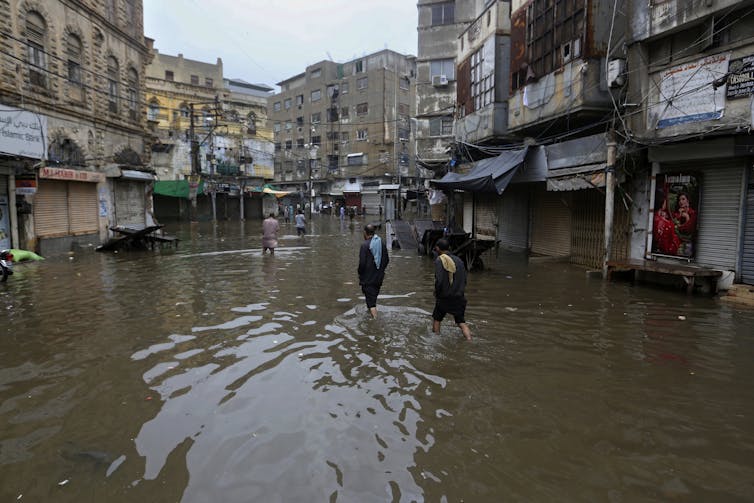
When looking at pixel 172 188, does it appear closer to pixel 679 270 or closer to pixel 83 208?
pixel 83 208

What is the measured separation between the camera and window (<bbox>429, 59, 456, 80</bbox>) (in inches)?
1332

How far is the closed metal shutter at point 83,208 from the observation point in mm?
20125

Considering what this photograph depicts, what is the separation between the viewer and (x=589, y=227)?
14.4 meters

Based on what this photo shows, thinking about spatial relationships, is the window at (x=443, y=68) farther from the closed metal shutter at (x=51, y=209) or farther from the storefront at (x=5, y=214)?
the storefront at (x=5, y=214)

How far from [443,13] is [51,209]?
27.8 m

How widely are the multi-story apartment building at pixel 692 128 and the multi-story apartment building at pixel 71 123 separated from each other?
1793 cm

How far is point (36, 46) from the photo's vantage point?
17.5 m

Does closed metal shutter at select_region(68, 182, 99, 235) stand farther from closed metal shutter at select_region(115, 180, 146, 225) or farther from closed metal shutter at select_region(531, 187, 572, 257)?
closed metal shutter at select_region(531, 187, 572, 257)

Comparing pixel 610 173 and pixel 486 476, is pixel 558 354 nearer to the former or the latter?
pixel 486 476

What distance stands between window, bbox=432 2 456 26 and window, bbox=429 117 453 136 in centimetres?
689

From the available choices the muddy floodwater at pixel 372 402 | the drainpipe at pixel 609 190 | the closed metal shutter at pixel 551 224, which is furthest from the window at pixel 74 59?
the drainpipe at pixel 609 190

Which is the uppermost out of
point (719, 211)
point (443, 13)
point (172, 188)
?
point (443, 13)

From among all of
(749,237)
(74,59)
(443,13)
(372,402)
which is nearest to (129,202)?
(74,59)

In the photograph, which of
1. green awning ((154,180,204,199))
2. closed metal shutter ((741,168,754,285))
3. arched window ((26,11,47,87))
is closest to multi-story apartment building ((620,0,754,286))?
closed metal shutter ((741,168,754,285))
